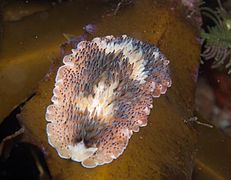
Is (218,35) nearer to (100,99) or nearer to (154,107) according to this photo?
(154,107)

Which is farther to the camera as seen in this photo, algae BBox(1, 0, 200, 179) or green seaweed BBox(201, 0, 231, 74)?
green seaweed BBox(201, 0, 231, 74)

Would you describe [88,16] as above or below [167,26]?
below

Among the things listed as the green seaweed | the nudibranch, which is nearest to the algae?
the nudibranch

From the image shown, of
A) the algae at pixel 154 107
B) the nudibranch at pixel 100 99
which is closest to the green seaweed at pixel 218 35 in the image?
the algae at pixel 154 107

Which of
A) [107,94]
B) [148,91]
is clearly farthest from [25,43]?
[148,91]

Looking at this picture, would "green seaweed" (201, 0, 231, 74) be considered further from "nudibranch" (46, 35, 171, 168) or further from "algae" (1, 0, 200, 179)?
"nudibranch" (46, 35, 171, 168)

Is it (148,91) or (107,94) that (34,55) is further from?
(148,91)

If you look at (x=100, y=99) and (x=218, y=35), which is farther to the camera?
(x=218, y=35)

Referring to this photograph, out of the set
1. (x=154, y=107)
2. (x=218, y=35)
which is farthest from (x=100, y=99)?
(x=218, y=35)
